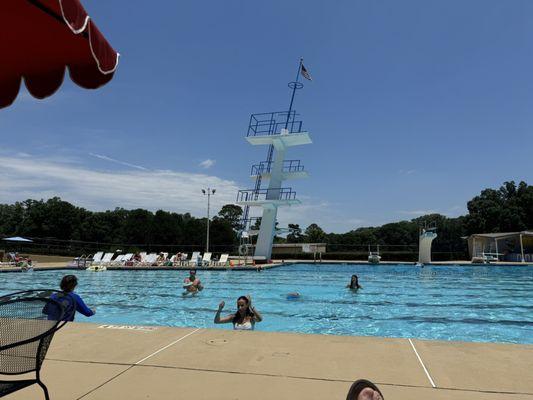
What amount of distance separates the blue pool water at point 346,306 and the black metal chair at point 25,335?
6.41 meters

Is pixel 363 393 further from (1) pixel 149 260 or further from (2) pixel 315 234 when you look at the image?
(2) pixel 315 234

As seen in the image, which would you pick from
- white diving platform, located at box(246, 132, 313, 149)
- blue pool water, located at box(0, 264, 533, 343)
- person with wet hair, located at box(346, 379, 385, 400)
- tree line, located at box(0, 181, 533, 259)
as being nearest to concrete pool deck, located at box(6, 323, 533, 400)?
person with wet hair, located at box(346, 379, 385, 400)

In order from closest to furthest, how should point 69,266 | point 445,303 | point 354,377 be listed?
1. point 354,377
2. point 445,303
3. point 69,266

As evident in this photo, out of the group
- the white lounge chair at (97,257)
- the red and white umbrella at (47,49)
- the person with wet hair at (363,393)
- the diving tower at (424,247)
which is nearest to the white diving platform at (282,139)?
the diving tower at (424,247)

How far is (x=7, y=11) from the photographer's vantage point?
2643 millimetres

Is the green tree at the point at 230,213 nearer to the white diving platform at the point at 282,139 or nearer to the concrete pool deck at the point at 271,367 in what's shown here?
the white diving platform at the point at 282,139

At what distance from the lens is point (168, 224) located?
4966cm

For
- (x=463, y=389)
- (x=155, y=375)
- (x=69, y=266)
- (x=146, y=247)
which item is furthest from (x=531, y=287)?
(x=146, y=247)

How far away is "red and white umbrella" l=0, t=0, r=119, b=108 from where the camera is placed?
7.75 feet

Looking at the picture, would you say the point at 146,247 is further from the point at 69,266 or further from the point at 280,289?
the point at 280,289

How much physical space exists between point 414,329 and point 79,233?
186 feet

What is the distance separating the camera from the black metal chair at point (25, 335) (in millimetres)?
2154

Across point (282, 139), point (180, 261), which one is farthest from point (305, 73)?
point (180, 261)

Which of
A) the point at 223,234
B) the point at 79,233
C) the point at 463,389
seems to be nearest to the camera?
the point at 463,389
